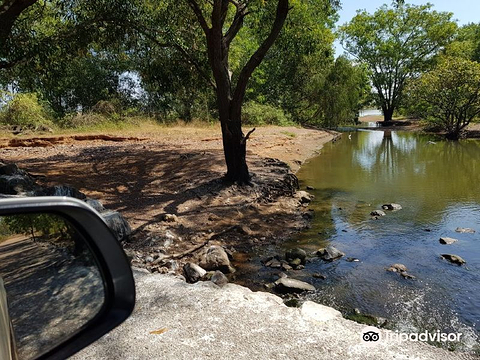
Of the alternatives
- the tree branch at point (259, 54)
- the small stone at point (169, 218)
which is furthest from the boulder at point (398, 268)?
the tree branch at point (259, 54)

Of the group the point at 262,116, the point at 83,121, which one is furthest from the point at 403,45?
the point at 83,121

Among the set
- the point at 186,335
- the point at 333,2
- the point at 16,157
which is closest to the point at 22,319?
the point at 186,335

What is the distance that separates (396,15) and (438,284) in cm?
3832

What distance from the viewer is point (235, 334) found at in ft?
10.0

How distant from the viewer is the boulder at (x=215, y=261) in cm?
527

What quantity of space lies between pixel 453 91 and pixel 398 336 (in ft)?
78.3

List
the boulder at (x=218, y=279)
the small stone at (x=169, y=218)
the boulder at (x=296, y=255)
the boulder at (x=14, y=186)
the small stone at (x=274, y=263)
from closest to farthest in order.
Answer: the boulder at (x=218, y=279)
the small stone at (x=274, y=263)
the boulder at (x=296, y=255)
the boulder at (x=14, y=186)
the small stone at (x=169, y=218)

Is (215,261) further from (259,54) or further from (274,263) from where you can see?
(259,54)

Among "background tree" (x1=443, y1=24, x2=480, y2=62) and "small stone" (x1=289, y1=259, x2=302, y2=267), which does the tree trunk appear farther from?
"background tree" (x1=443, y1=24, x2=480, y2=62)

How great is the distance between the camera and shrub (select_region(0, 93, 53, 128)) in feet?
59.1

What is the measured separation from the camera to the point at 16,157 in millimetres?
11539

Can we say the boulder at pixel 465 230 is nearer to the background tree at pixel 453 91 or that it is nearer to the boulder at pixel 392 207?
the boulder at pixel 392 207

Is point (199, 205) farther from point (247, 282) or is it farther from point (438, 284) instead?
point (438, 284)

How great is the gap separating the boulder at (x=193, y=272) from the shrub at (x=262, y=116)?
67.3 feet
